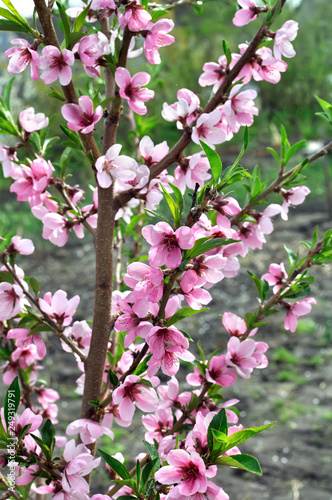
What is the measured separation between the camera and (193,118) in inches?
34.7

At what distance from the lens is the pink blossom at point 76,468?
2.32ft

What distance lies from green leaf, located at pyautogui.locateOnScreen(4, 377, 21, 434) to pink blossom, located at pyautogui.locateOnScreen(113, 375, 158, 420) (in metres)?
0.13

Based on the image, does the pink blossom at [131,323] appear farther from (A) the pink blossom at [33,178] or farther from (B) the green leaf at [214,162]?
(A) the pink blossom at [33,178]

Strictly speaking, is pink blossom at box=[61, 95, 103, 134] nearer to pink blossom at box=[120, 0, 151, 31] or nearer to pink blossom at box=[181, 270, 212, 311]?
pink blossom at box=[120, 0, 151, 31]

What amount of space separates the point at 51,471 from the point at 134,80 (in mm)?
560

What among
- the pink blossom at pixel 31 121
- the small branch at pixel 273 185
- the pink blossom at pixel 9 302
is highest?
the pink blossom at pixel 31 121

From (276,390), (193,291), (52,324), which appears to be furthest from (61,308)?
(276,390)

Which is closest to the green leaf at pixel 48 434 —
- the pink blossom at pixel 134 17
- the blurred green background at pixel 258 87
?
the pink blossom at pixel 134 17

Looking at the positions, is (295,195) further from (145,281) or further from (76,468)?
(76,468)

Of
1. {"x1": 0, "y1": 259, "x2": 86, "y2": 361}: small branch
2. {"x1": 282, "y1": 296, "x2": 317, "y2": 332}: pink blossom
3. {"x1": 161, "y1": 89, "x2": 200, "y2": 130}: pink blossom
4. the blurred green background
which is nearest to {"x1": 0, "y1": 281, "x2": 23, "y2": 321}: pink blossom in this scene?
{"x1": 0, "y1": 259, "x2": 86, "y2": 361}: small branch

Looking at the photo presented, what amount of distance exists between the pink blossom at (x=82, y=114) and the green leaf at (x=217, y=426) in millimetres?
411

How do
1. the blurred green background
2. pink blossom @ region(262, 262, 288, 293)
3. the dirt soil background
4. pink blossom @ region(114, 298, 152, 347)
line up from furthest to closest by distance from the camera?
1. the blurred green background
2. the dirt soil background
3. pink blossom @ region(262, 262, 288, 293)
4. pink blossom @ region(114, 298, 152, 347)

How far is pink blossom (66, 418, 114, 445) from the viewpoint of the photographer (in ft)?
2.53

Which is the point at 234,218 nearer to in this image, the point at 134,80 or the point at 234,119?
the point at 234,119
